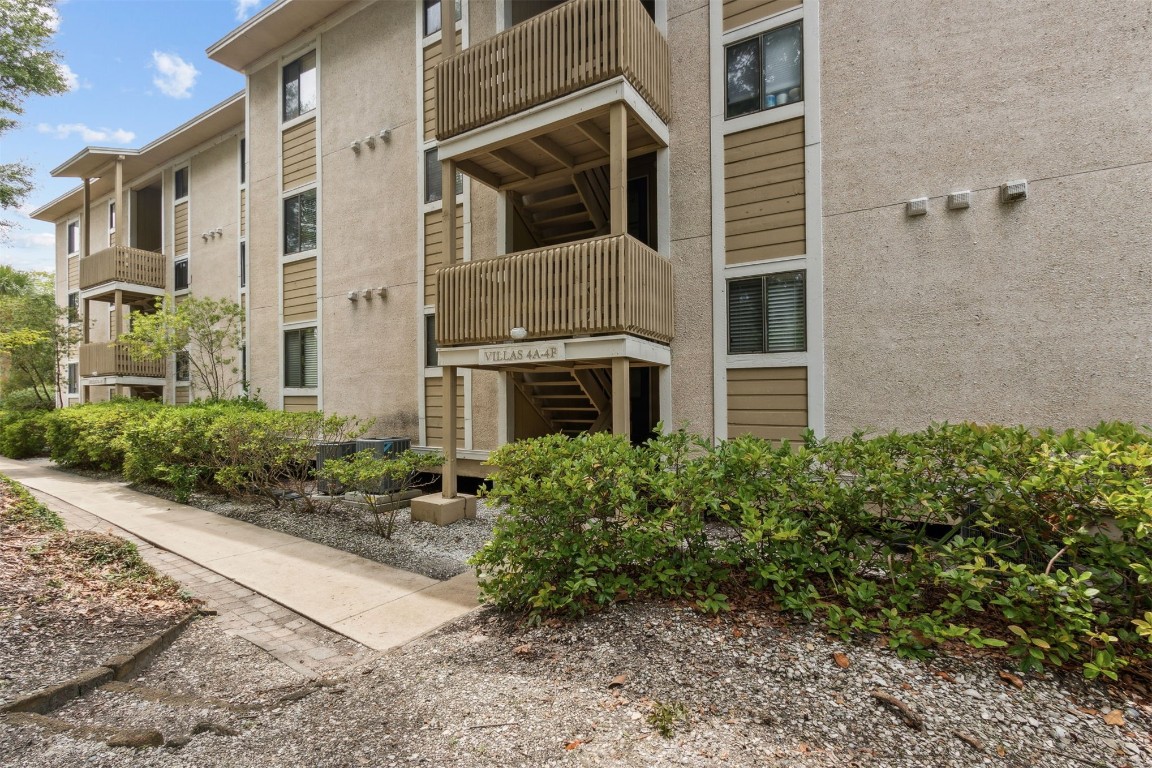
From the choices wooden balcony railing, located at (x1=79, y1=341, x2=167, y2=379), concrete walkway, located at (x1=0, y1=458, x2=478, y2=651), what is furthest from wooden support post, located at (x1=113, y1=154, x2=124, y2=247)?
concrete walkway, located at (x1=0, y1=458, x2=478, y2=651)

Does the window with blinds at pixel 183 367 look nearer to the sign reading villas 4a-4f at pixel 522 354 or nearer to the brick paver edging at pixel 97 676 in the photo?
the sign reading villas 4a-4f at pixel 522 354

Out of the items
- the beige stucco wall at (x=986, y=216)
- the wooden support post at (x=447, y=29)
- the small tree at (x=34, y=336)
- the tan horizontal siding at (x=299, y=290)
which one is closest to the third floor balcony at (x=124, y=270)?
the small tree at (x=34, y=336)

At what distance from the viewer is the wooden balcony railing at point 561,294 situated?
6434 millimetres

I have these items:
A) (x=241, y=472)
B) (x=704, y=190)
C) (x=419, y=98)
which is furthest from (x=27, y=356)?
(x=704, y=190)

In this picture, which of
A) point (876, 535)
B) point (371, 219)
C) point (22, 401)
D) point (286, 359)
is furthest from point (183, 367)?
point (876, 535)

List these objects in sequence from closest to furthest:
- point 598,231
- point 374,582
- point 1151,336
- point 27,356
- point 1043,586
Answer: point 1043,586 → point 1151,336 → point 374,582 → point 598,231 → point 27,356

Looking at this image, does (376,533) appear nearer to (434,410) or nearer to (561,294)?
(434,410)

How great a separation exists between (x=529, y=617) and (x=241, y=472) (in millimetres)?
7416

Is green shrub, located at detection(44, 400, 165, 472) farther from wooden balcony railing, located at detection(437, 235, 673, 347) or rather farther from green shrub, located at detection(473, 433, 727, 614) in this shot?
green shrub, located at detection(473, 433, 727, 614)

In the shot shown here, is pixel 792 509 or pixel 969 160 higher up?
pixel 969 160

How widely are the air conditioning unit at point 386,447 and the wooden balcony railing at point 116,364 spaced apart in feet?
38.6

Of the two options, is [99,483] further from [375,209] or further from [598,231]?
[598,231]

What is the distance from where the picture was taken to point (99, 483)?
38.3ft

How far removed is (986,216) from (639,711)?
6428 millimetres
